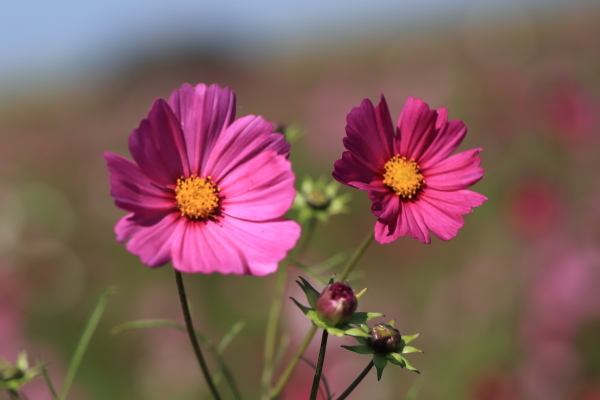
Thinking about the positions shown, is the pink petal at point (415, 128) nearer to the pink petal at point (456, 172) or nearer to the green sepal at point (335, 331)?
the pink petal at point (456, 172)

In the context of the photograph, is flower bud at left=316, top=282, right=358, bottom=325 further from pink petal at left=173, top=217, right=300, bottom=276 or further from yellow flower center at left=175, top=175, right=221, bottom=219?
yellow flower center at left=175, top=175, right=221, bottom=219

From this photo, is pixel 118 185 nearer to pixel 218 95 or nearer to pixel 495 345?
pixel 218 95

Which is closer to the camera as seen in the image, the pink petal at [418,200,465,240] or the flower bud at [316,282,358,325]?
the flower bud at [316,282,358,325]

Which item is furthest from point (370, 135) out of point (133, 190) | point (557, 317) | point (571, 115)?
point (571, 115)

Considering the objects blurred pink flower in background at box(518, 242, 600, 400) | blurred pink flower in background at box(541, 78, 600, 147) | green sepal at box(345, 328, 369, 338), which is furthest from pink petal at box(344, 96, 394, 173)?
blurred pink flower in background at box(541, 78, 600, 147)

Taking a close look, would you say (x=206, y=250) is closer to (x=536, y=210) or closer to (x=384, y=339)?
(x=384, y=339)
